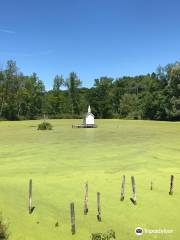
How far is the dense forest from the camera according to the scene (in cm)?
10164

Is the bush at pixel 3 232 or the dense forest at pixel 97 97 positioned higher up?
the dense forest at pixel 97 97

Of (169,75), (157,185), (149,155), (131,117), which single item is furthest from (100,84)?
(157,185)

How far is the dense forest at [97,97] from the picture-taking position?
101637mm

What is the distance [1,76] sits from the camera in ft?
337

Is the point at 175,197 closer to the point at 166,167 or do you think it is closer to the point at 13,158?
the point at 166,167

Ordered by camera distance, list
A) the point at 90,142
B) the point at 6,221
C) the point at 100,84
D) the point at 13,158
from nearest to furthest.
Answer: the point at 6,221 → the point at 13,158 → the point at 90,142 → the point at 100,84

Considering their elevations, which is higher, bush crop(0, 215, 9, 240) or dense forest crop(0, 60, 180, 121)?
dense forest crop(0, 60, 180, 121)

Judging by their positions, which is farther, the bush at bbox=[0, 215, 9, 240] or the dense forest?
the dense forest

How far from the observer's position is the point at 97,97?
12406cm

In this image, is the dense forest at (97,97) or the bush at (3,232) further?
the dense forest at (97,97)

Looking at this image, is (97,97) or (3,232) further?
(97,97)

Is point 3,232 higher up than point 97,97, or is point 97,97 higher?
point 97,97

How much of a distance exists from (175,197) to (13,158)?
15940mm

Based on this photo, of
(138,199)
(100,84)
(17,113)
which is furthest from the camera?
(100,84)
